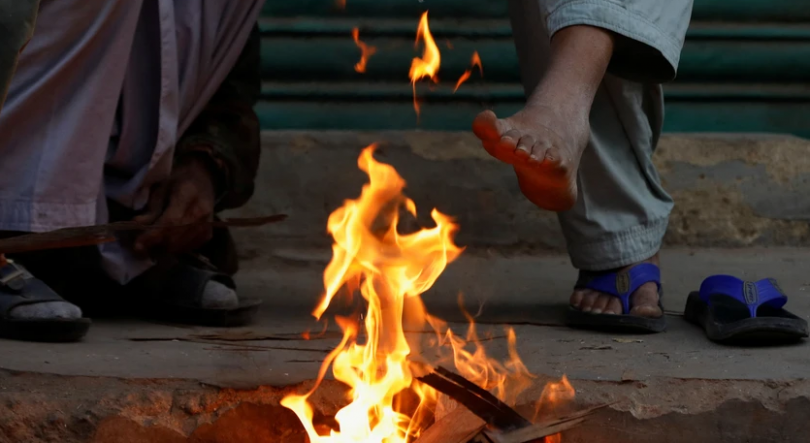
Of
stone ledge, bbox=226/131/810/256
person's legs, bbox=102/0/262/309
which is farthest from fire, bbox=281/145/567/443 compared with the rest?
stone ledge, bbox=226/131/810/256

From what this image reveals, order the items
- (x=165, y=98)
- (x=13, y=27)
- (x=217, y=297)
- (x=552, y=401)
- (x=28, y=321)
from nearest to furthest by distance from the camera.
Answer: (x=13, y=27) → (x=552, y=401) → (x=28, y=321) → (x=165, y=98) → (x=217, y=297)

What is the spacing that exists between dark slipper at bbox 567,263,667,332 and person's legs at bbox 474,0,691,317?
2 cm

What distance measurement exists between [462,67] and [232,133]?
3.62 feet

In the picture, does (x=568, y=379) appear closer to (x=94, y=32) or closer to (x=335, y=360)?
→ (x=335, y=360)

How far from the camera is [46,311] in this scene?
78.4 inches

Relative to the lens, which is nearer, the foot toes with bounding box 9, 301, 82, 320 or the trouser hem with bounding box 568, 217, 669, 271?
the foot toes with bounding box 9, 301, 82, 320

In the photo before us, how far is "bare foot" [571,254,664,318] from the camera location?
2178mm

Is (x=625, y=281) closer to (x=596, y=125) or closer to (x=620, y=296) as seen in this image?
(x=620, y=296)

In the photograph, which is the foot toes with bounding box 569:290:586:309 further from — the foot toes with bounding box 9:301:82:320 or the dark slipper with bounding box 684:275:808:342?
the foot toes with bounding box 9:301:82:320

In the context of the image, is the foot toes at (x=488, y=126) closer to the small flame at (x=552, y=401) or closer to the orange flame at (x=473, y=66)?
the small flame at (x=552, y=401)

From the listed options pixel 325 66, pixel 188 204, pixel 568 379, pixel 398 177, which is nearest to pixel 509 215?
pixel 398 177

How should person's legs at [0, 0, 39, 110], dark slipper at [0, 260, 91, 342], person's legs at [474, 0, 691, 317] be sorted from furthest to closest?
dark slipper at [0, 260, 91, 342]
person's legs at [474, 0, 691, 317]
person's legs at [0, 0, 39, 110]

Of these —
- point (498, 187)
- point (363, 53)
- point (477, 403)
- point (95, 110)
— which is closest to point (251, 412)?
point (477, 403)

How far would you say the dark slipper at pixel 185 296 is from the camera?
2246 millimetres
